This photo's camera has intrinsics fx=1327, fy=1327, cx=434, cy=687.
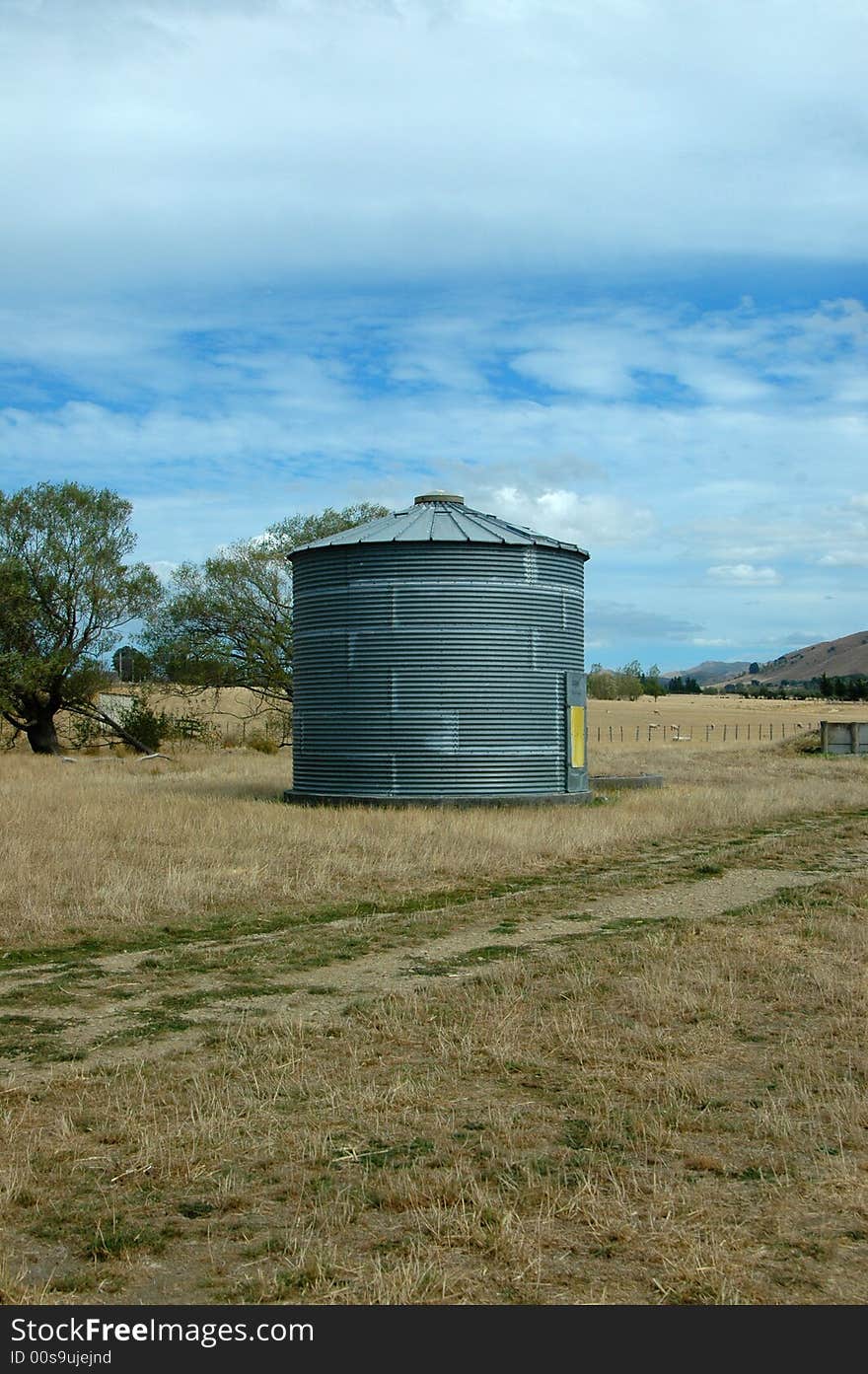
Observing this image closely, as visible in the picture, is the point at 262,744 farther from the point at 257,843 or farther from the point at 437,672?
the point at 257,843

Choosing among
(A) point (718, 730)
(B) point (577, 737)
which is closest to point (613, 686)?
(A) point (718, 730)

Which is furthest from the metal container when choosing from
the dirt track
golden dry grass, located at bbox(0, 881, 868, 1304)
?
golden dry grass, located at bbox(0, 881, 868, 1304)

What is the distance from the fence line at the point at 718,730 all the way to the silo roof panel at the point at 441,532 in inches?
2029

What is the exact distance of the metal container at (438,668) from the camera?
2397cm

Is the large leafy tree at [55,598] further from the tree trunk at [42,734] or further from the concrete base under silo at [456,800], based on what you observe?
the concrete base under silo at [456,800]

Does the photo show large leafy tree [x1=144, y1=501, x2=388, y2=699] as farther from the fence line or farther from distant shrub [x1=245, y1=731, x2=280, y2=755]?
the fence line

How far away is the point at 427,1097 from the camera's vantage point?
704cm

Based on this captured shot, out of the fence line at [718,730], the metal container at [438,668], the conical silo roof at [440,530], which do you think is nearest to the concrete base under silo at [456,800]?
the metal container at [438,668]

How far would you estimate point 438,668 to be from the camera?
24.0 m

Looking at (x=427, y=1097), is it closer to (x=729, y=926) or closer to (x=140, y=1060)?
(x=140, y=1060)

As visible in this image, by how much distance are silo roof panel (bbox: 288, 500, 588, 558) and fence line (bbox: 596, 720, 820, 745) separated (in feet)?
169

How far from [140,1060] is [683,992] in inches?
149

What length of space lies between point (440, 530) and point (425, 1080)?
18174 mm
